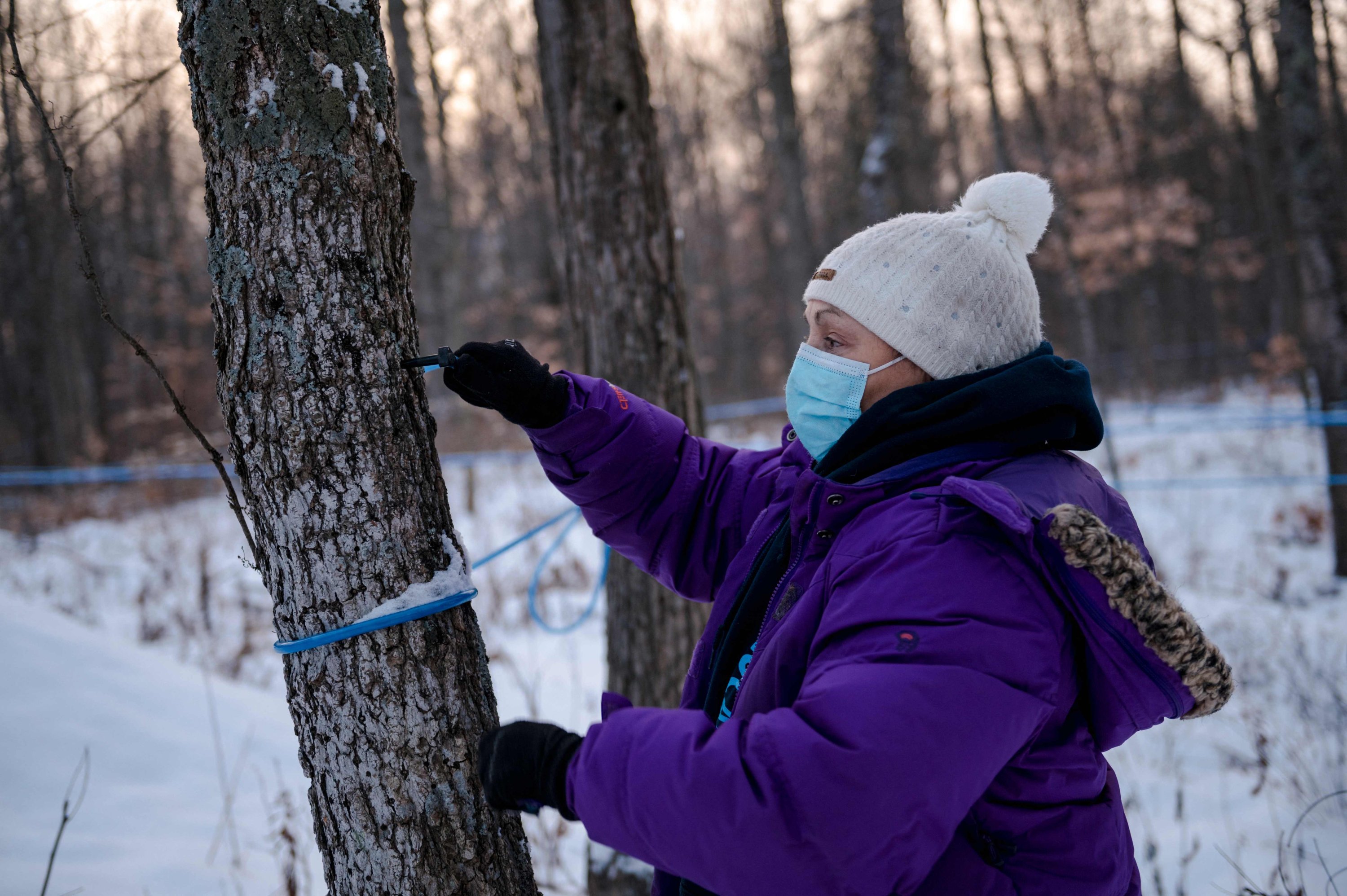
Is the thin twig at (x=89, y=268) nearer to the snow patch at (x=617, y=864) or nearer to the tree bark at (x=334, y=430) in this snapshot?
the tree bark at (x=334, y=430)

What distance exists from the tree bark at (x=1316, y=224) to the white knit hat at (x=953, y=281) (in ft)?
20.3

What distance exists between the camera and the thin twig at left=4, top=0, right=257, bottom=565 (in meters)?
1.40

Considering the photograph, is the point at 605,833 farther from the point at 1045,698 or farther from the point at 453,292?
the point at 453,292

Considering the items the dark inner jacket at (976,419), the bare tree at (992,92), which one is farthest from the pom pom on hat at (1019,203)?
the bare tree at (992,92)

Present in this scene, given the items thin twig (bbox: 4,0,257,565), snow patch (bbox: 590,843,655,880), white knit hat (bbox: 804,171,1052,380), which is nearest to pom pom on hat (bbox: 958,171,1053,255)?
white knit hat (bbox: 804,171,1052,380)

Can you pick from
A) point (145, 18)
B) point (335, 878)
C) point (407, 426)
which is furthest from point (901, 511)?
point (145, 18)

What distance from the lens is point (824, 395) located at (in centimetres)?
154

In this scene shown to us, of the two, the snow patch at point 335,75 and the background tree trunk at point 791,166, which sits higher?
the background tree trunk at point 791,166

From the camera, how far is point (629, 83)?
295 cm

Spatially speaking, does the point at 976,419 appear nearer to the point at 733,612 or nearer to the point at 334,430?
the point at 733,612

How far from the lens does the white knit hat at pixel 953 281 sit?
1.43 m

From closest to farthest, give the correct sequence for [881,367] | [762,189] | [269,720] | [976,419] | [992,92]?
1. [976,419]
2. [881,367]
3. [269,720]
4. [992,92]
5. [762,189]

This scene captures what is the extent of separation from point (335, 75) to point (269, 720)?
3485 millimetres

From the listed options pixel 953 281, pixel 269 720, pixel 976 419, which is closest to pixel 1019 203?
pixel 953 281
